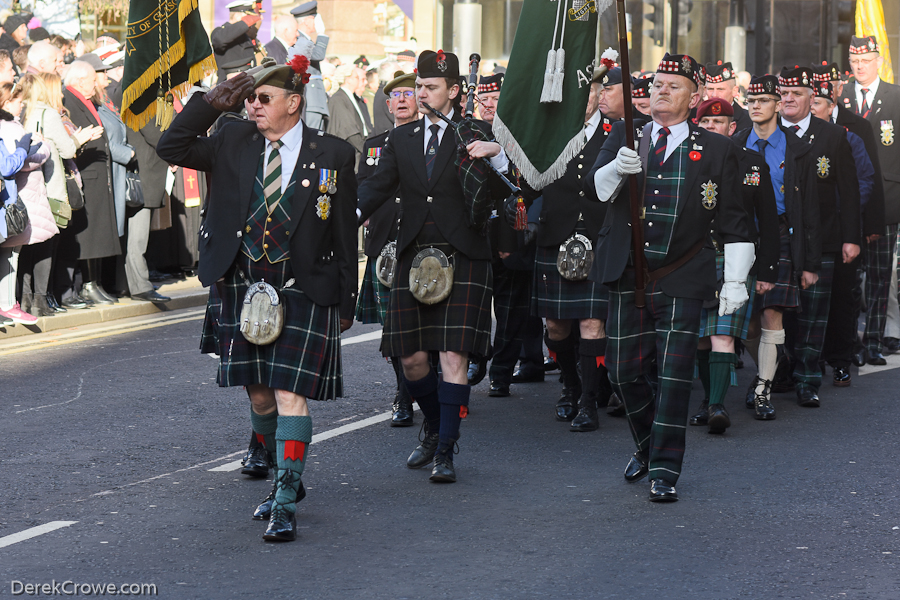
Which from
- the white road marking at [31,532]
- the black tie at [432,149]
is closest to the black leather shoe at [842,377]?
the black tie at [432,149]

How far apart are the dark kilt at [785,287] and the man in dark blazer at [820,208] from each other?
487 mm

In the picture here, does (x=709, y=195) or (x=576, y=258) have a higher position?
(x=709, y=195)

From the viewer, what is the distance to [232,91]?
214 inches

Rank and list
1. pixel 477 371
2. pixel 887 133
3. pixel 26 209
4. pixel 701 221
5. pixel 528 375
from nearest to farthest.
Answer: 1. pixel 701 221
2. pixel 477 371
3. pixel 528 375
4. pixel 887 133
5. pixel 26 209

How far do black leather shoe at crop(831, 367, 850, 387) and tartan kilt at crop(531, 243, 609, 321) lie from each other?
2.39 metres

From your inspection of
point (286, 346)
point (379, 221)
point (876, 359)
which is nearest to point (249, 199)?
point (286, 346)

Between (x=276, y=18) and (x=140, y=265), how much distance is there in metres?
4.63

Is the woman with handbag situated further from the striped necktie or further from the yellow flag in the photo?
the yellow flag

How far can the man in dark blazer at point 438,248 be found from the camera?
6.66m

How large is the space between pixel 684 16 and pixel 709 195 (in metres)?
26.7

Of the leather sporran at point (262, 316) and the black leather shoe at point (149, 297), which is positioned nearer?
the leather sporran at point (262, 316)

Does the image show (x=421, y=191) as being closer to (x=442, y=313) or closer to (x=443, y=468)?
(x=442, y=313)

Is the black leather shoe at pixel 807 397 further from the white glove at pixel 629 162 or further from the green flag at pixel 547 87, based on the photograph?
the white glove at pixel 629 162

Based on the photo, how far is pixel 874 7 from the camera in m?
16.2
